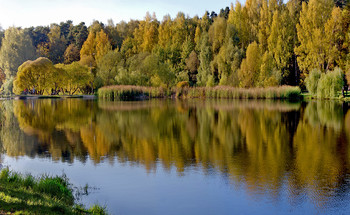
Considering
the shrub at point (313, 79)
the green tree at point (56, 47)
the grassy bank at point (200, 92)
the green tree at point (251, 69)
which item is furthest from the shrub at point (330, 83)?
the green tree at point (56, 47)

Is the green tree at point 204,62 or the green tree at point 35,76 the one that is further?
the green tree at point 204,62

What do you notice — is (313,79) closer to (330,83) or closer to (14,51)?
(330,83)

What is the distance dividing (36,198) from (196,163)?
577 cm

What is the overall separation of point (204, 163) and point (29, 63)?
184ft

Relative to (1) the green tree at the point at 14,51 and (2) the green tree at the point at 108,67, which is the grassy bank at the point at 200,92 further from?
(1) the green tree at the point at 14,51

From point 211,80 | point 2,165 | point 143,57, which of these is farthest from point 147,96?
point 2,165

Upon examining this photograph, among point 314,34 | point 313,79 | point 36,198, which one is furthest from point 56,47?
point 36,198

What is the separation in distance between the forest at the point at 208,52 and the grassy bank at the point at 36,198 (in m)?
42.1

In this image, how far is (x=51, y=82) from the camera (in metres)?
60.1

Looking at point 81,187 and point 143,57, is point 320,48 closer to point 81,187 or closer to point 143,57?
point 143,57

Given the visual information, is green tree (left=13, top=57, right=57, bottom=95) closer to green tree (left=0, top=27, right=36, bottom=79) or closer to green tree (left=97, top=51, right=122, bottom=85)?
A: green tree (left=97, top=51, right=122, bottom=85)

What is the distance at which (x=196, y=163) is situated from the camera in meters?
11.1

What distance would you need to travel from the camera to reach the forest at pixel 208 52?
51.9 metres

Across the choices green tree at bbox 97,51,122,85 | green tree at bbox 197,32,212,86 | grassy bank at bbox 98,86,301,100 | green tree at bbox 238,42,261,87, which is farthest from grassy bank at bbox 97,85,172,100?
green tree at bbox 238,42,261,87
